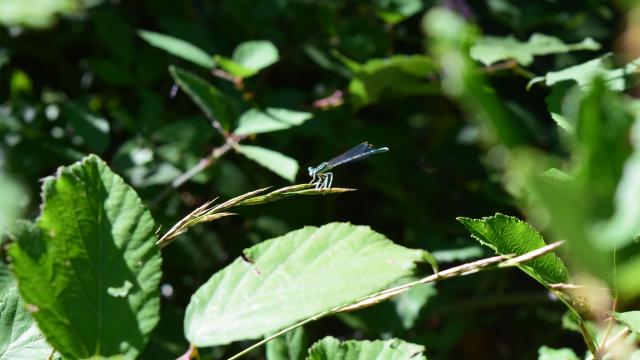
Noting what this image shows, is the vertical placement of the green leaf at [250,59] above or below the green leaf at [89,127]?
above

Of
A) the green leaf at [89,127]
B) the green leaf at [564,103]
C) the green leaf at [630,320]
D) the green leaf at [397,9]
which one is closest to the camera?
the green leaf at [630,320]

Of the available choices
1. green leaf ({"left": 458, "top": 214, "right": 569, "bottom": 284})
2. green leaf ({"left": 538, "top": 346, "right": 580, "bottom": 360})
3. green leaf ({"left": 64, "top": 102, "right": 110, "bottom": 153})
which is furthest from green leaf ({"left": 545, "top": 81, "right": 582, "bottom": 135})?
green leaf ({"left": 64, "top": 102, "right": 110, "bottom": 153})

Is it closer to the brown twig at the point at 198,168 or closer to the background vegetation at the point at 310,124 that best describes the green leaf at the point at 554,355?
the background vegetation at the point at 310,124

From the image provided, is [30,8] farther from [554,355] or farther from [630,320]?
[554,355]

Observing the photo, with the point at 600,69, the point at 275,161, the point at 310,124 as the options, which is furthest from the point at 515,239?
the point at 310,124

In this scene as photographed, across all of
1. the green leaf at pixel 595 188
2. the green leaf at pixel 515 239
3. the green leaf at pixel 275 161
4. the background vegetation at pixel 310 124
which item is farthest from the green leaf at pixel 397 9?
the green leaf at pixel 595 188

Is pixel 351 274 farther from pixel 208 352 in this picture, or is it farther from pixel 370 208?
pixel 370 208

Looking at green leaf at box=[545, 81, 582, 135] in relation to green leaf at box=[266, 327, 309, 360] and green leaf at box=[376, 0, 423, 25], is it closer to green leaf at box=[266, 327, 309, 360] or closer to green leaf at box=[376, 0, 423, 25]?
green leaf at box=[266, 327, 309, 360]

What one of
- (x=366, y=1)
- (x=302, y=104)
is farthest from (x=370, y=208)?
(x=366, y=1)
